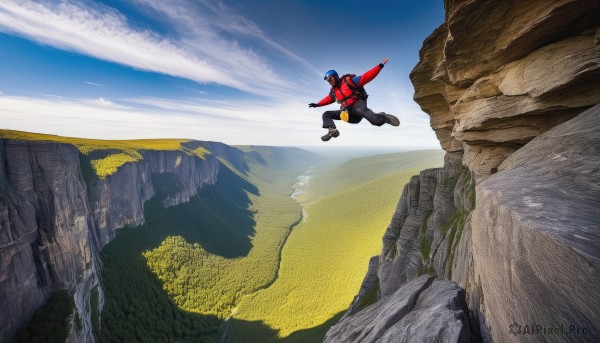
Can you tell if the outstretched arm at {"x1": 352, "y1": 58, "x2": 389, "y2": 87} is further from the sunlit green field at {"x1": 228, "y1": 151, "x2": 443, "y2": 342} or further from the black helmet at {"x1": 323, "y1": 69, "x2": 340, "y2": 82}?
the sunlit green field at {"x1": 228, "y1": 151, "x2": 443, "y2": 342}

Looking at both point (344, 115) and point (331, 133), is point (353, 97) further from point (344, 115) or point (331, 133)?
point (331, 133)

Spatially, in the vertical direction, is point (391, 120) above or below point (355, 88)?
below

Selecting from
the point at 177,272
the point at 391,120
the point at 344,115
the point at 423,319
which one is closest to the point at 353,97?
the point at 344,115

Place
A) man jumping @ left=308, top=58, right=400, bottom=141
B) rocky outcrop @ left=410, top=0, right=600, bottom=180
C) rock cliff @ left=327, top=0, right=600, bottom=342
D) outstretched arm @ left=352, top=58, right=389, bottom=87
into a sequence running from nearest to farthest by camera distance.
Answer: rock cliff @ left=327, top=0, right=600, bottom=342 < rocky outcrop @ left=410, top=0, right=600, bottom=180 < outstretched arm @ left=352, top=58, right=389, bottom=87 < man jumping @ left=308, top=58, right=400, bottom=141

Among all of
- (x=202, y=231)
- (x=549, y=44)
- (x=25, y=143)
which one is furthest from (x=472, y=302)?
(x=202, y=231)

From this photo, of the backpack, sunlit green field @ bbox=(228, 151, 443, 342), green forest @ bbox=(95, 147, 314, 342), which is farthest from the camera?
sunlit green field @ bbox=(228, 151, 443, 342)

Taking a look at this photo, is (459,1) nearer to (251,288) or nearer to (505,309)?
(505,309)

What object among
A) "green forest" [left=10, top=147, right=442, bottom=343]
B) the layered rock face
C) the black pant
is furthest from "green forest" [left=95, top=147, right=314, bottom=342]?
the black pant

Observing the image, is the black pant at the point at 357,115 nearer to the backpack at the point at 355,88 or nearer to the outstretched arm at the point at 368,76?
the backpack at the point at 355,88
